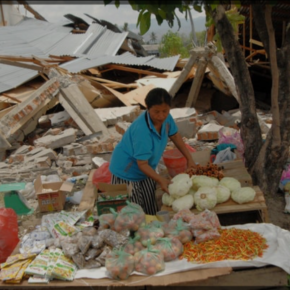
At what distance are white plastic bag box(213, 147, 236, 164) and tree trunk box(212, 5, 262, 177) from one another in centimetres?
43

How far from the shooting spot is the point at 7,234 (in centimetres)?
383

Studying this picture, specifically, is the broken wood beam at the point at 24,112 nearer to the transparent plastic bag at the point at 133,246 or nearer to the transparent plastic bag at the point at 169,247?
the transparent plastic bag at the point at 133,246

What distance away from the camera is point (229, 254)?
271 cm

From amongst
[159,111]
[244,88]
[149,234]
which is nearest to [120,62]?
[244,88]

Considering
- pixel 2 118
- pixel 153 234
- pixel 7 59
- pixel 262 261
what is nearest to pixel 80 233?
pixel 153 234

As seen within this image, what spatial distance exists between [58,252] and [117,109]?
6666mm

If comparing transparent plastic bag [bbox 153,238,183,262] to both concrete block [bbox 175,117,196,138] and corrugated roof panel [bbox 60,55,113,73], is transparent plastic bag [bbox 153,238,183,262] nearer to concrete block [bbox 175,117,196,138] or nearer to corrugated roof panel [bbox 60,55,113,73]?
concrete block [bbox 175,117,196,138]

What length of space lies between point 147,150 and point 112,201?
77 centimetres

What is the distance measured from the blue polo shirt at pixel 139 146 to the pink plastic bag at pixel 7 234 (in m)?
1.22

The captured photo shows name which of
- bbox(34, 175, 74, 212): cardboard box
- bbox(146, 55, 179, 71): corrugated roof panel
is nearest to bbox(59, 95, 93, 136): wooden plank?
bbox(34, 175, 74, 212): cardboard box

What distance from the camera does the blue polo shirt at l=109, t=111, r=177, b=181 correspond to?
349 cm

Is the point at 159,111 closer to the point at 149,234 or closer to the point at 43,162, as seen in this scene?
the point at 149,234

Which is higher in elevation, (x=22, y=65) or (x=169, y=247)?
(x=22, y=65)

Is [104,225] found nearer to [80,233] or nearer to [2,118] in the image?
[80,233]
